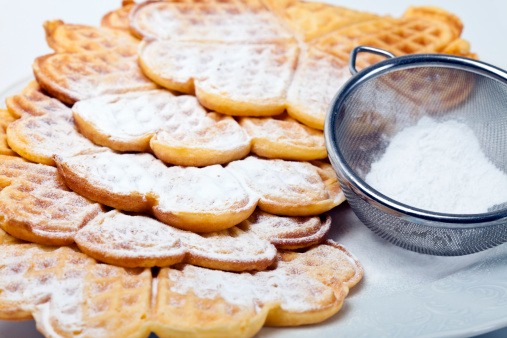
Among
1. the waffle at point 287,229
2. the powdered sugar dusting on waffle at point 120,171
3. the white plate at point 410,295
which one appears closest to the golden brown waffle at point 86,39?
the powdered sugar dusting on waffle at point 120,171

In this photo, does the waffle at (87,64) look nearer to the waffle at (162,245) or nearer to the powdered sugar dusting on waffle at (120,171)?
the powdered sugar dusting on waffle at (120,171)

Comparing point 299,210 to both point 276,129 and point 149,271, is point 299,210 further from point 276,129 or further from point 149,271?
point 149,271

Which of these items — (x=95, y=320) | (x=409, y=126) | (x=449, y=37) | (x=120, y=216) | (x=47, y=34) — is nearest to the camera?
(x=95, y=320)

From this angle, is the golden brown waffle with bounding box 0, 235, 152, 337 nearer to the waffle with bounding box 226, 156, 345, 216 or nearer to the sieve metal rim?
the waffle with bounding box 226, 156, 345, 216

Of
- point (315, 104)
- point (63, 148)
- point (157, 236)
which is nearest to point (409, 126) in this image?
point (315, 104)

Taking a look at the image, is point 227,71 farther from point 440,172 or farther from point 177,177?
point 440,172

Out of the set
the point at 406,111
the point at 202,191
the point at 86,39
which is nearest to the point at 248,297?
the point at 202,191
